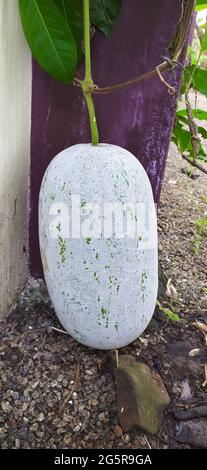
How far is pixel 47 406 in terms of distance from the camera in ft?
2.88

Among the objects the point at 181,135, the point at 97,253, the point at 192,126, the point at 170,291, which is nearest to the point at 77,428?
the point at 97,253

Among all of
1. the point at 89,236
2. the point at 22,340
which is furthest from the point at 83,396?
the point at 89,236

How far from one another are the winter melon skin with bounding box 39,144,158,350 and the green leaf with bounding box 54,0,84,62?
232 mm

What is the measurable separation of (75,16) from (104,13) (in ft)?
0.20

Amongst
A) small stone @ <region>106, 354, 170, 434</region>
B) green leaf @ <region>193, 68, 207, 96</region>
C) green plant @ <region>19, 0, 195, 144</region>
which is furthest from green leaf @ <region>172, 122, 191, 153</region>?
small stone @ <region>106, 354, 170, 434</region>

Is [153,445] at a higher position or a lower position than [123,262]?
lower

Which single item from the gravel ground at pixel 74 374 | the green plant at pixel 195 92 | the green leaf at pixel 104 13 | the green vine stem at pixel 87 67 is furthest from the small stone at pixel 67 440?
the green leaf at pixel 104 13

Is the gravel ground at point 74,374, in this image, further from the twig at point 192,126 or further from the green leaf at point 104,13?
the green leaf at point 104,13

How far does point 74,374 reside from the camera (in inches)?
36.9

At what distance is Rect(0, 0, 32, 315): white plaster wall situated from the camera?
85 centimetres

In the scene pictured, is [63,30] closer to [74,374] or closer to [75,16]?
[75,16]

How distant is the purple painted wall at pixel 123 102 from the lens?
93 cm

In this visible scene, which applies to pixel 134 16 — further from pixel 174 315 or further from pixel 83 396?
pixel 83 396

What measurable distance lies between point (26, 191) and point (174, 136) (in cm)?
48
